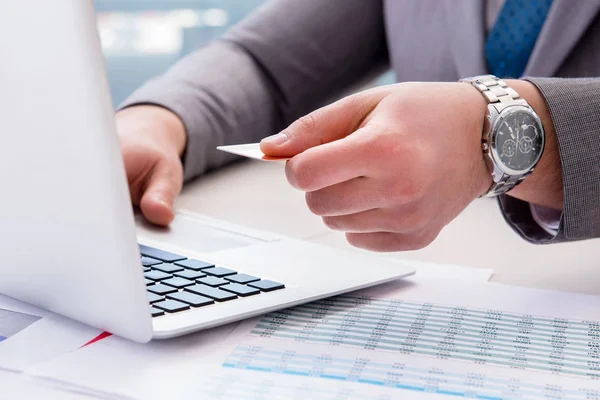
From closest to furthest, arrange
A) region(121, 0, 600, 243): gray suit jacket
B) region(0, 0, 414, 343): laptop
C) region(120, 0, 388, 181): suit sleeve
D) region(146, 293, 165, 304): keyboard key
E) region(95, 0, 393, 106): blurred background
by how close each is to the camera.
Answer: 1. region(0, 0, 414, 343): laptop
2. region(146, 293, 165, 304): keyboard key
3. region(121, 0, 600, 243): gray suit jacket
4. region(120, 0, 388, 181): suit sleeve
5. region(95, 0, 393, 106): blurred background

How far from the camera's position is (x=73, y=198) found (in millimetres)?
397

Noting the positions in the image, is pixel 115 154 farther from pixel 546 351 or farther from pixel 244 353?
pixel 546 351

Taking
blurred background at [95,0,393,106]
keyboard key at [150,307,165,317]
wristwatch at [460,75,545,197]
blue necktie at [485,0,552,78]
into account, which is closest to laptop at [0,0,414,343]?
keyboard key at [150,307,165,317]

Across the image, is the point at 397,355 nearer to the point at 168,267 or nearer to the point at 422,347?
the point at 422,347

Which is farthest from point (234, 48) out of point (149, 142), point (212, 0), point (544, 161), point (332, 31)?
point (212, 0)

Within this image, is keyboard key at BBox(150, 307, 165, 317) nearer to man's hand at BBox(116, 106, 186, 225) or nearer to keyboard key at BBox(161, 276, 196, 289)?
keyboard key at BBox(161, 276, 196, 289)

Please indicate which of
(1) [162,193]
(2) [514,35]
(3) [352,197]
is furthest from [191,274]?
(2) [514,35]

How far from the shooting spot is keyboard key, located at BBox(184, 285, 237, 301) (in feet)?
1.58

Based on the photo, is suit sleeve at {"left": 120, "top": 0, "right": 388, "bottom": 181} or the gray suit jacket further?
suit sleeve at {"left": 120, "top": 0, "right": 388, "bottom": 181}

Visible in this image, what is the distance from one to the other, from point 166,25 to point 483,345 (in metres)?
2.26

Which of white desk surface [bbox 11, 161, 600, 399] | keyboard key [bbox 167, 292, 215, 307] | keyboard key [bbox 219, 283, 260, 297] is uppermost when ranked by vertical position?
keyboard key [bbox 167, 292, 215, 307]

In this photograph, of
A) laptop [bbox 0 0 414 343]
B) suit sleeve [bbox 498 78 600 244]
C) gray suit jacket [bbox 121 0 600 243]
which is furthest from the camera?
gray suit jacket [bbox 121 0 600 243]

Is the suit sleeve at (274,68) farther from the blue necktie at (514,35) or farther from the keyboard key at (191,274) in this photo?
the keyboard key at (191,274)

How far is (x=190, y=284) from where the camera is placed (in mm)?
500
